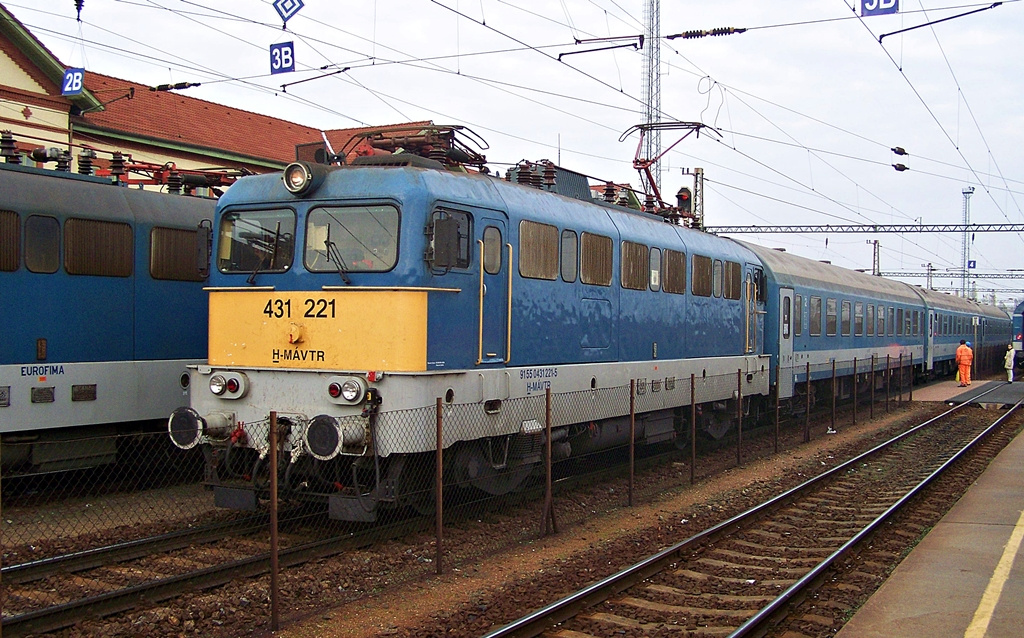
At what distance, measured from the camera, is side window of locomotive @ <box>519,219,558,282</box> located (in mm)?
10953

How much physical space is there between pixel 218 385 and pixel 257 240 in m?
1.61

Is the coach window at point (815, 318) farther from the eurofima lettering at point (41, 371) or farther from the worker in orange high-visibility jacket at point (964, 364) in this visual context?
the eurofima lettering at point (41, 371)

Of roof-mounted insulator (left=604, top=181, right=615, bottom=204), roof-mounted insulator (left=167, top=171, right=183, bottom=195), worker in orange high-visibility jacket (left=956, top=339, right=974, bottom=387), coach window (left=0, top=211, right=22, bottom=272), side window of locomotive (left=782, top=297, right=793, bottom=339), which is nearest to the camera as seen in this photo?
coach window (left=0, top=211, right=22, bottom=272)

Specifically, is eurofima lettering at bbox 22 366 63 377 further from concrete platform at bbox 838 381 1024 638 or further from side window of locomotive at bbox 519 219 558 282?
concrete platform at bbox 838 381 1024 638

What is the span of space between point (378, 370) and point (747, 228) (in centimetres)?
4701

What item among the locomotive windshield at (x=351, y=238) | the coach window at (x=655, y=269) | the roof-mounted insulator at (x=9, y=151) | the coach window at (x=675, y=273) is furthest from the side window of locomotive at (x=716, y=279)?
the roof-mounted insulator at (x=9, y=151)

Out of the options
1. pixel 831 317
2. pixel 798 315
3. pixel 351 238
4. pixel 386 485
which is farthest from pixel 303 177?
pixel 831 317

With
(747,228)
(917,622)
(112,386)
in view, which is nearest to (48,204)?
(112,386)

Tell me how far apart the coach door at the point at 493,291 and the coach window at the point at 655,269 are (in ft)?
13.5

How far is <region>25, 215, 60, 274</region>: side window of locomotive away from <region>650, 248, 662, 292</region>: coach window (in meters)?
8.12

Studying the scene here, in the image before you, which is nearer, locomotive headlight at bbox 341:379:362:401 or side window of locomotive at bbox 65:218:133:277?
locomotive headlight at bbox 341:379:362:401

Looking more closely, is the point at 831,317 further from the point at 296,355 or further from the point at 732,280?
the point at 296,355

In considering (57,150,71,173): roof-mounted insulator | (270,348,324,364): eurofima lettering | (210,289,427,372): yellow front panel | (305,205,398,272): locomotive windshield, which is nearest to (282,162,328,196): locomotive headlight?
(305,205,398,272): locomotive windshield

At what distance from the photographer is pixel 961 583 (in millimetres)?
8148
